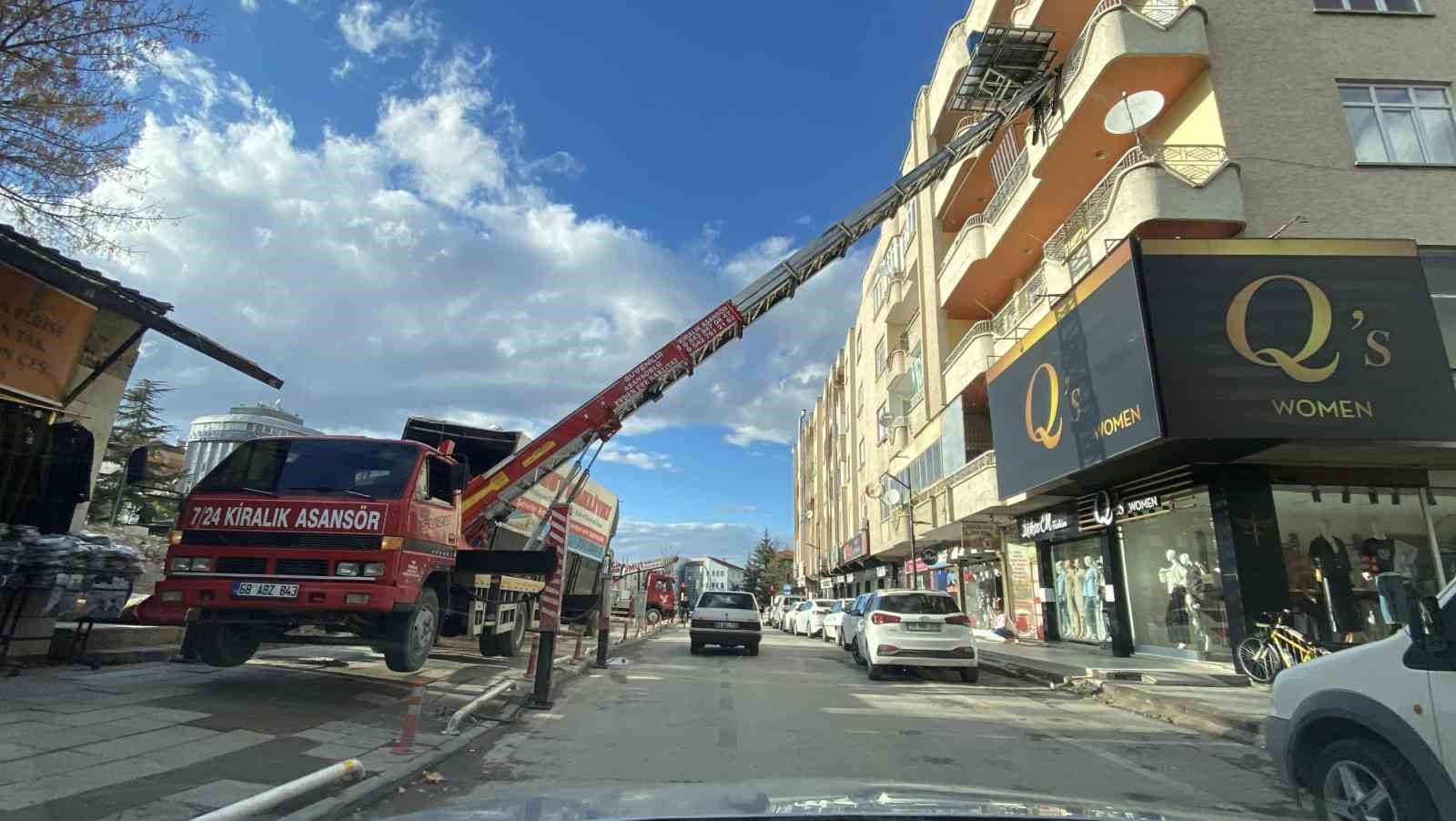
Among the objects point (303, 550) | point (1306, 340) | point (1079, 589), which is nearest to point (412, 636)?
point (303, 550)

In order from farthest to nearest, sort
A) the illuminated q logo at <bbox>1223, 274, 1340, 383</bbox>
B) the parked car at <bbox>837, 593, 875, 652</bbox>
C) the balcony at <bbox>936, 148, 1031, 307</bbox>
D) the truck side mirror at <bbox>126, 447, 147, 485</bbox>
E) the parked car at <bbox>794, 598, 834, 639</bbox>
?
the parked car at <bbox>794, 598, 834, 639</bbox> < the balcony at <bbox>936, 148, 1031, 307</bbox> < the parked car at <bbox>837, 593, 875, 652</bbox> < the illuminated q logo at <bbox>1223, 274, 1340, 383</bbox> < the truck side mirror at <bbox>126, 447, 147, 485</bbox>

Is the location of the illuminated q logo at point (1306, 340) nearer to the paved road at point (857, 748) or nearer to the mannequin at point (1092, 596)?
the paved road at point (857, 748)

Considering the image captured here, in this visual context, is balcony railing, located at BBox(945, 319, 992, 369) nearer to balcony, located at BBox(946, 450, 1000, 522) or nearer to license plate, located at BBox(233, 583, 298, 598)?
balcony, located at BBox(946, 450, 1000, 522)

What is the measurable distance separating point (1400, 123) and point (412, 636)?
62.9ft

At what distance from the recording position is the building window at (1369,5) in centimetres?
1539

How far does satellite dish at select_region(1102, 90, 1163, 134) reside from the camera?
1552cm

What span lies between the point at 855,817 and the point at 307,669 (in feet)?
32.5

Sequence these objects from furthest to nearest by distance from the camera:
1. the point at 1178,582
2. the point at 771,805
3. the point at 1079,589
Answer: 1. the point at 1079,589
2. the point at 1178,582
3. the point at 771,805

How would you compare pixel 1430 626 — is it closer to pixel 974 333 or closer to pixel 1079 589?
pixel 1079 589

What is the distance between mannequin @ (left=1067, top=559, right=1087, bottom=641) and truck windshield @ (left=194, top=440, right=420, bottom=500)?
55.8 ft

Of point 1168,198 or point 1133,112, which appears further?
point 1133,112

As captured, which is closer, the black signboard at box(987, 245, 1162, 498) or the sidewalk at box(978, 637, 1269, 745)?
the sidewalk at box(978, 637, 1269, 745)

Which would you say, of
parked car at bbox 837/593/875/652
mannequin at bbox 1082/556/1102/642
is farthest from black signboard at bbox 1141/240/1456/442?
parked car at bbox 837/593/875/652

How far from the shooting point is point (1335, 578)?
44.0 ft
